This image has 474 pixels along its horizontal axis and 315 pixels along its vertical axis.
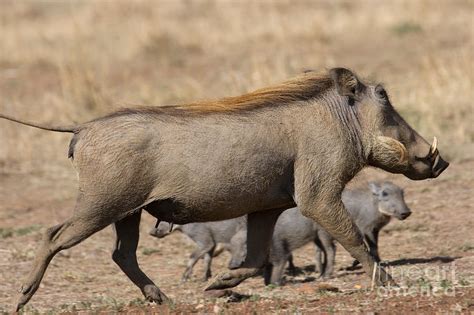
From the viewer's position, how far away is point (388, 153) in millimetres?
6582

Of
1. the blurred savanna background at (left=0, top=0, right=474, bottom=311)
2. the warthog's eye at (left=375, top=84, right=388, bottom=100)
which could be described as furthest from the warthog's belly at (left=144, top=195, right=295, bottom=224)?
the blurred savanna background at (left=0, top=0, right=474, bottom=311)

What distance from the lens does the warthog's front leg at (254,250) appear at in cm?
654

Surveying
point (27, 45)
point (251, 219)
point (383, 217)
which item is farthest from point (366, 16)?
point (251, 219)

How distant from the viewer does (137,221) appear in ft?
20.8

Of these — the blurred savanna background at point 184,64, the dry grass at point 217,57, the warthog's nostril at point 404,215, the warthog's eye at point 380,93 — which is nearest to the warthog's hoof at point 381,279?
the warthog's eye at point 380,93

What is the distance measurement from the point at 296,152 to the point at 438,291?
1089 millimetres

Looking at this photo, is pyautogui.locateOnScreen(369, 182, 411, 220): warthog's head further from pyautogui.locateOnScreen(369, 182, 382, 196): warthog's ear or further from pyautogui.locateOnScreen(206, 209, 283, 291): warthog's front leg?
pyautogui.locateOnScreen(206, 209, 283, 291): warthog's front leg

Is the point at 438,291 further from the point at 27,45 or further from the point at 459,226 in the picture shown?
the point at 27,45

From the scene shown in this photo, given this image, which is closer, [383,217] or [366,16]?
[383,217]

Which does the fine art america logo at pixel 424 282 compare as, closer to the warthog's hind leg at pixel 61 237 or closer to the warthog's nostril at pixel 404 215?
the warthog's nostril at pixel 404 215

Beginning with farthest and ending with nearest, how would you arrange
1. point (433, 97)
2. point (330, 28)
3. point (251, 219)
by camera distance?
point (330, 28), point (433, 97), point (251, 219)

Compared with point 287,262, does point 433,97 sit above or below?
above

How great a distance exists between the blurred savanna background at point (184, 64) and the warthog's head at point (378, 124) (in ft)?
6.41

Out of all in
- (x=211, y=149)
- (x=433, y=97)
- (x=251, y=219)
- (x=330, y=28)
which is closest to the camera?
(x=211, y=149)
